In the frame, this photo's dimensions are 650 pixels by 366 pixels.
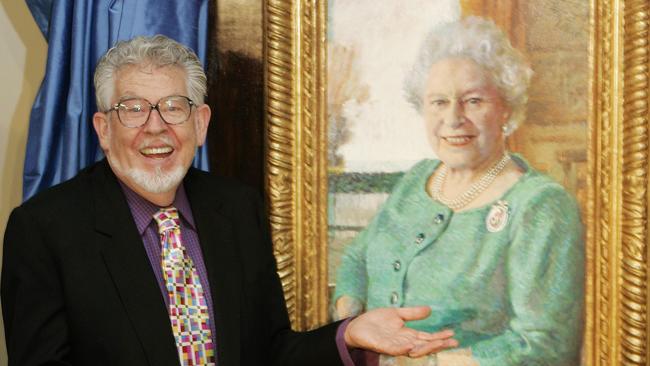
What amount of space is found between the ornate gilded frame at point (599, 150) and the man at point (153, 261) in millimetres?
165

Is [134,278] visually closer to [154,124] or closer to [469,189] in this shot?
[154,124]

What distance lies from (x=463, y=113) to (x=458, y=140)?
0.23 ft

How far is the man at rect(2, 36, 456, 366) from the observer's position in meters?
1.83

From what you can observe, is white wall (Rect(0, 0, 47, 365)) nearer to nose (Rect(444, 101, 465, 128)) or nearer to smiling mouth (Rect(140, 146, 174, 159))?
smiling mouth (Rect(140, 146, 174, 159))

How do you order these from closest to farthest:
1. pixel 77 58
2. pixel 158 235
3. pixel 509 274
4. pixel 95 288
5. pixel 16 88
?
A: pixel 95 288
pixel 158 235
pixel 509 274
pixel 77 58
pixel 16 88

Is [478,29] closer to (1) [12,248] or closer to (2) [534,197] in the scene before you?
(2) [534,197]

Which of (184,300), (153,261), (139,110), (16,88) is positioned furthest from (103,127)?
(16,88)

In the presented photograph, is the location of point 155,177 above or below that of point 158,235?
above

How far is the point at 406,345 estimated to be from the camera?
2.13 metres

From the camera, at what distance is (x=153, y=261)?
6.38 ft

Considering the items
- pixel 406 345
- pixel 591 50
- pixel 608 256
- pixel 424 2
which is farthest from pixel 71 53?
pixel 608 256

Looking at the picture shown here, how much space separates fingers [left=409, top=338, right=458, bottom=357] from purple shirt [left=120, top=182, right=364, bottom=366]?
0.17 metres

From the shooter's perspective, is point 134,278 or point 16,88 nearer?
point 134,278

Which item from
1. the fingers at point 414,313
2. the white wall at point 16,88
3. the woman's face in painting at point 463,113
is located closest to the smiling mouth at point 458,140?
the woman's face in painting at point 463,113
